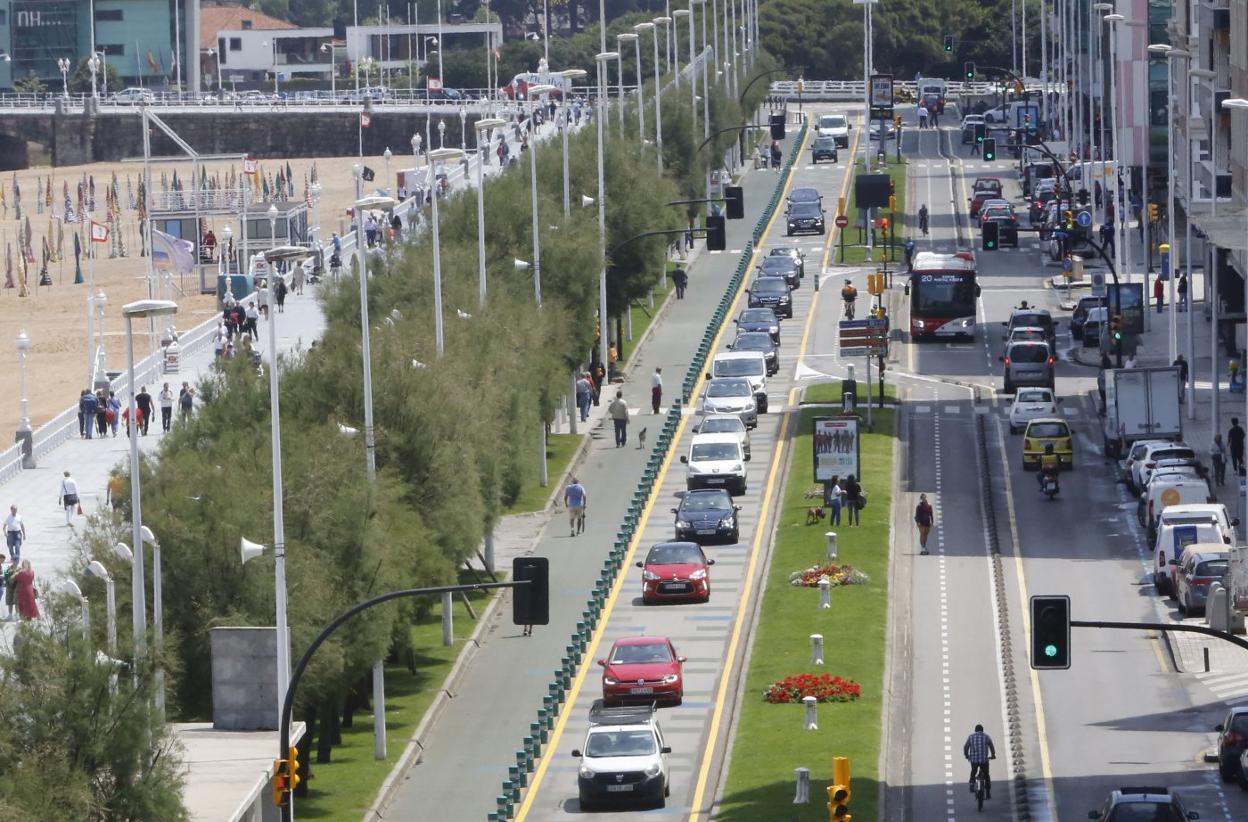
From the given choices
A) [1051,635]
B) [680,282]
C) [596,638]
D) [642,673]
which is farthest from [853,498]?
[680,282]

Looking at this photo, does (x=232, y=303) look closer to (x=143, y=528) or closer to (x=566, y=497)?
(x=566, y=497)

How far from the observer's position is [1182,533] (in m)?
59.5

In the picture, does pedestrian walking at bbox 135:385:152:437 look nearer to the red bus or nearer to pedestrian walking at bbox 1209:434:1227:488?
the red bus

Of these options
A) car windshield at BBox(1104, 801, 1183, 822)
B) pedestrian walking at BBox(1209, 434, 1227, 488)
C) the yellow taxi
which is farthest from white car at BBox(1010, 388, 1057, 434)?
car windshield at BBox(1104, 801, 1183, 822)

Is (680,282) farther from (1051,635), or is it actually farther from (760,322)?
(1051,635)

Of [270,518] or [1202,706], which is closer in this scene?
[270,518]

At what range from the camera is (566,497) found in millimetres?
69812

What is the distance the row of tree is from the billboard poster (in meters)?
7.33

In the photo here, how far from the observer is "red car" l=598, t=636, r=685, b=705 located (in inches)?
2018

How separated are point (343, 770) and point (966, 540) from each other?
23.4 meters

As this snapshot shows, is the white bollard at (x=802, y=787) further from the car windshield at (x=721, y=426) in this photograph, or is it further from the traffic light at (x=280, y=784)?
the car windshield at (x=721, y=426)

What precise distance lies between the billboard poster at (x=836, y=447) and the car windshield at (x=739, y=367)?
1604cm

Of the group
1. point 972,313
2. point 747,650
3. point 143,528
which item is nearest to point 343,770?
point 143,528

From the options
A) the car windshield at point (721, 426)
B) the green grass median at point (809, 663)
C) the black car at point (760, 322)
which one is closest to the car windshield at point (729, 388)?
the car windshield at point (721, 426)
